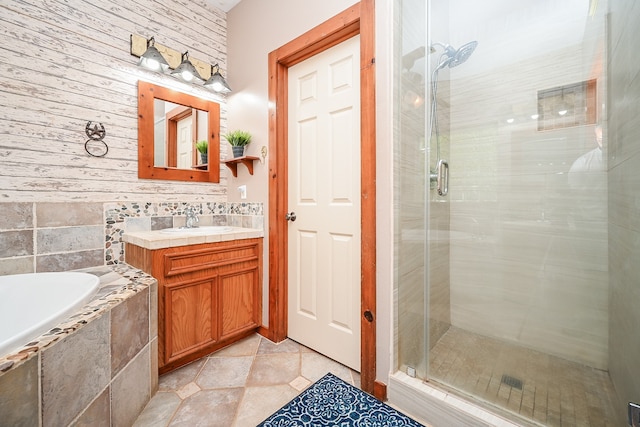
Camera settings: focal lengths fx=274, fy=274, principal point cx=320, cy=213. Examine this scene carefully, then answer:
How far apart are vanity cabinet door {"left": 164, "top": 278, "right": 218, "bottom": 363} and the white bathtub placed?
0.42 m

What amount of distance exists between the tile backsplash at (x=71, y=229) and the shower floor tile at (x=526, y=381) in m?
1.55

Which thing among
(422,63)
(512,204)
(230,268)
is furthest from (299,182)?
(512,204)

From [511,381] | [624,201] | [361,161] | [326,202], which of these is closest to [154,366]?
[326,202]

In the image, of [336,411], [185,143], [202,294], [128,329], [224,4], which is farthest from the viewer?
[224,4]

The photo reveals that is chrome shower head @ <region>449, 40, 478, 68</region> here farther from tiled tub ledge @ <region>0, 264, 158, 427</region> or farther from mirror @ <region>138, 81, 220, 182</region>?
tiled tub ledge @ <region>0, 264, 158, 427</region>

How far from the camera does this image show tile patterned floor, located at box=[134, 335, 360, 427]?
135 cm

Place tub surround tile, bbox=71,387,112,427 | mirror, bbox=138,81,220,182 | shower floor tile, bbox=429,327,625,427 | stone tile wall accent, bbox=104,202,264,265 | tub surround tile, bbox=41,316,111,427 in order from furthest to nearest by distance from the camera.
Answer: mirror, bbox=138,81,220,182 → stone tile wall accent, bbox=104,202,264,265 → shower floor tile, bbox=429,327,625,427 → tub surround tile, bbox=71,387,112,427 → tub surround tile, bbox=41,316,111,427

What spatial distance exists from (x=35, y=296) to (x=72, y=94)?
123 centimetres

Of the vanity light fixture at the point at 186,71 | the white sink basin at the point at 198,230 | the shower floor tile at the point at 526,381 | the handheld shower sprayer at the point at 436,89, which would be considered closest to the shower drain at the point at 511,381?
the shower floor tile at the point at 526,381

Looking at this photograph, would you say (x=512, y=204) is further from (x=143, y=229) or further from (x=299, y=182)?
(x=143, y=229)

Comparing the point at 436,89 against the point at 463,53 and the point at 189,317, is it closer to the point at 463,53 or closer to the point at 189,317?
the point at 463,53

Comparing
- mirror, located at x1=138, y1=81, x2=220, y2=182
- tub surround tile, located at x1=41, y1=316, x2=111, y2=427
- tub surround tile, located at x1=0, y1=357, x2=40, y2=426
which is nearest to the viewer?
tub surround tile, located at x1=0, y1=357, x2=40, y2=426

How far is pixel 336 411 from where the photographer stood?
1.37 meters

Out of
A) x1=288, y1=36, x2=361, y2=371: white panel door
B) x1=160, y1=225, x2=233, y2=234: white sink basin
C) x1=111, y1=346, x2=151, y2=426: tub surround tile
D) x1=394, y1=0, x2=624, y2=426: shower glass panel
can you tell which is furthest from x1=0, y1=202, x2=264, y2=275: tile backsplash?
x1=394, y1=0, x2=624, y2=426: shower glass panel
